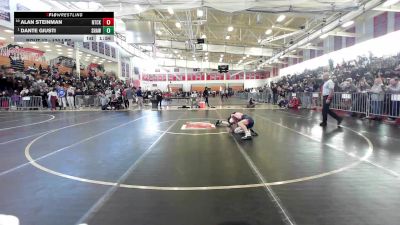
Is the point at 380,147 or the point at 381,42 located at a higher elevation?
the point at 381,42

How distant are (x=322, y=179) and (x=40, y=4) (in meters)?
23.2

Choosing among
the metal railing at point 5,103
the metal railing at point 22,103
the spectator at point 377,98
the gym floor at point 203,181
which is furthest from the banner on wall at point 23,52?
the spectator at point 377,98

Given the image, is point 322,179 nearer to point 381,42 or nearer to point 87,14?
Answer: point 87,14

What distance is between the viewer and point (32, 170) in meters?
5.41

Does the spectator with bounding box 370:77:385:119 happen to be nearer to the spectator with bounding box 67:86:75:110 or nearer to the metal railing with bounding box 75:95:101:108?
the spectator with bounding box 67:86:75:110

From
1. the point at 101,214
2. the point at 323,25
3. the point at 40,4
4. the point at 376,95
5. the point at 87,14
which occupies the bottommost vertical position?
the point at 101,214

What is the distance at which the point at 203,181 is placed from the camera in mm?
4621

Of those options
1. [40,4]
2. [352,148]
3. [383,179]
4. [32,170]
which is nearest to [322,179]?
[383,179]
